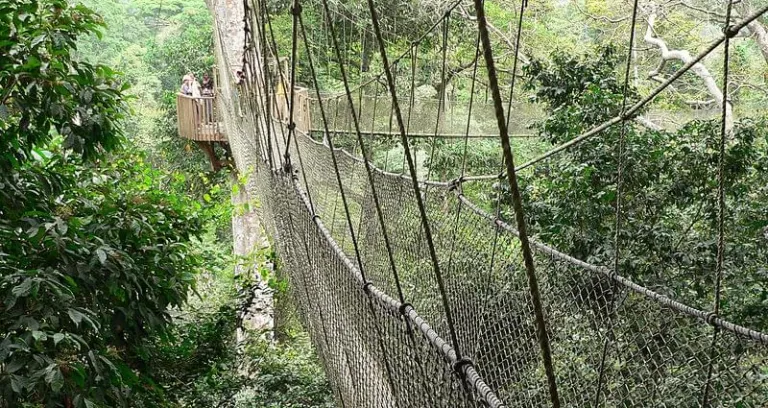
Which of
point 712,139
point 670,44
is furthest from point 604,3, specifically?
point 712,139

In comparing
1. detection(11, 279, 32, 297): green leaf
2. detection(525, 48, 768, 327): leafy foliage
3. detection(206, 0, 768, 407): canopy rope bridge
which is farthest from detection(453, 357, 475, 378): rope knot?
detection(525, 48, 768, 327): leafy foliage

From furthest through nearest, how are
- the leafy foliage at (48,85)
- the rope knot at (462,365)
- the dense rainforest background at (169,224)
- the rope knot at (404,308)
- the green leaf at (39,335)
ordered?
the leafy foliage at (48,85) → the dense rainforest background at (169,224) → the green leaf at (39,335) → the rope knot at (404,308) → the rope knot at (462,365)

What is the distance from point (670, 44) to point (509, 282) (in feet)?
18.2

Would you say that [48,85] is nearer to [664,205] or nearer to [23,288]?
[23,288]

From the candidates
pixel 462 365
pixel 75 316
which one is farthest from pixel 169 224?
pixel 462 365

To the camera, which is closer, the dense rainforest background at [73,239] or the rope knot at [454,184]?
the dense rainforest background at [73,239]

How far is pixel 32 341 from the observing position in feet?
4.90

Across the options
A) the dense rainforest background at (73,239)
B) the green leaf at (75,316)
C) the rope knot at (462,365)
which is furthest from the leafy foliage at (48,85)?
the rope knot at (462,365)

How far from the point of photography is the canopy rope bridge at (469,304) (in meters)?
1.11

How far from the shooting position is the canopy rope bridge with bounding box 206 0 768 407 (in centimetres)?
111

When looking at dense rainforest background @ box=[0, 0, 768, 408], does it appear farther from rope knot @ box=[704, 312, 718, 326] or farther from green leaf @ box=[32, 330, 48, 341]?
rope knot @ box=[704, 312, 718, 326]

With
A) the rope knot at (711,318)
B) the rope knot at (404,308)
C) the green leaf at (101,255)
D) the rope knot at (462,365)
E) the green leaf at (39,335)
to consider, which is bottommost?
the rope knot at (711,318)

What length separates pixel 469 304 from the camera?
2797 mm

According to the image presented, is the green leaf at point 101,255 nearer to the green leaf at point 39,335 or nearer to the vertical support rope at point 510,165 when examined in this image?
the green leaf at point 39,335
